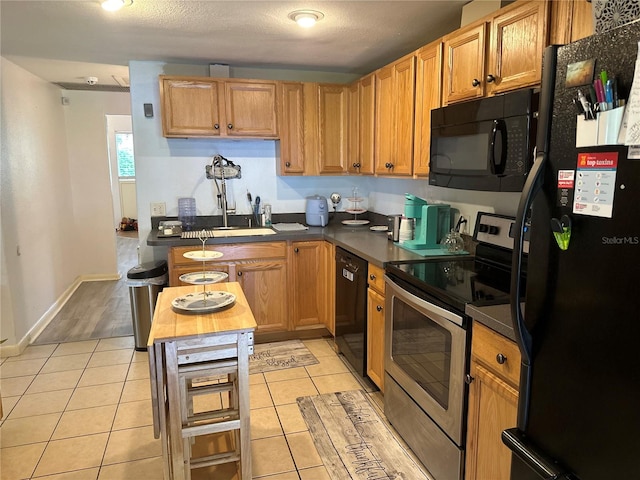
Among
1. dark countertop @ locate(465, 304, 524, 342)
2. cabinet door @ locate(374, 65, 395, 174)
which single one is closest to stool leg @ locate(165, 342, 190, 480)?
dark countertop @ locate(465, 304, 524, 342)

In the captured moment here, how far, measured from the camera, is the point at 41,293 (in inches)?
169

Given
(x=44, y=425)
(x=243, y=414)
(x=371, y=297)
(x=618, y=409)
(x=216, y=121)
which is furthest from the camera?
(x=216, y=121)

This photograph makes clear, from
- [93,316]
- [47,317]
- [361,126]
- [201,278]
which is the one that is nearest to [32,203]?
[47,317]

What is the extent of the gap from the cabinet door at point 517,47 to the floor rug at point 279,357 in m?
2.35

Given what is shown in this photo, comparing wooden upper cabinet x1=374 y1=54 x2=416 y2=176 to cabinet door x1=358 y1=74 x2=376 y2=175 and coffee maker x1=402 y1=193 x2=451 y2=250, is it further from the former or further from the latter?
coffee maker x1=402 y1=193 x2=451 y2=250

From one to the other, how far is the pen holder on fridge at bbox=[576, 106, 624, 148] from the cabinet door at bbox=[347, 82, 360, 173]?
2.81 m

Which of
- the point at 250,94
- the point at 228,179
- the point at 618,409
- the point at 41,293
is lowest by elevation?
the point at 41,293

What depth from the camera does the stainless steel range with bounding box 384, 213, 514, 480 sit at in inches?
73.5

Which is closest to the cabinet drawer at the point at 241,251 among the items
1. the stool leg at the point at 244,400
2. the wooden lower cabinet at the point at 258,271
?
the wooden lower cabinet at the point at 258,271

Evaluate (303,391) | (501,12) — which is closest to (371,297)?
(303,391)

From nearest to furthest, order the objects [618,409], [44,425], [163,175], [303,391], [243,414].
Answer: [618,409] < [243,414] < [44,425] < [303,391] < [163,175]

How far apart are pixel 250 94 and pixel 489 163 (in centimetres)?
233

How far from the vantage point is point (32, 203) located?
4.12 meters

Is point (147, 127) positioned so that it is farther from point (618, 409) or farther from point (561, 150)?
point (618, 409)
